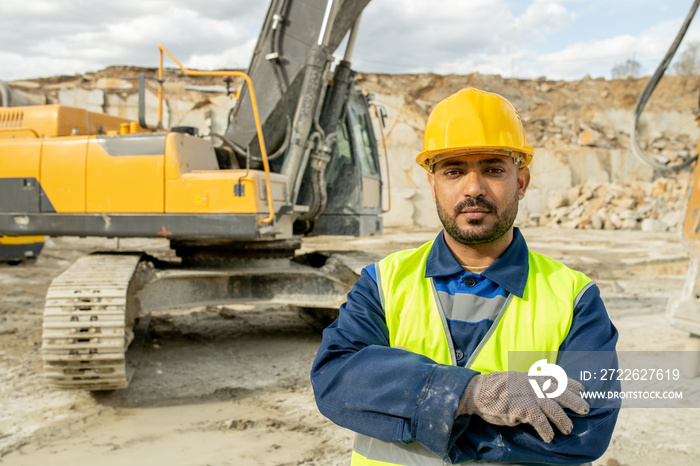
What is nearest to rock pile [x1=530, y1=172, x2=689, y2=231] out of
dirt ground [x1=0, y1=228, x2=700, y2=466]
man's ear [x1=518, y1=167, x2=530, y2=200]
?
dirt ground [x1=0, y1=228, x2=700, y2=466]

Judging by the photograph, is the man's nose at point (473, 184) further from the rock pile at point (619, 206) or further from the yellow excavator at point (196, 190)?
the rock pile at point (619, 206)

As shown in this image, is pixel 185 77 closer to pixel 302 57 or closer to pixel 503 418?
pixel 302 57

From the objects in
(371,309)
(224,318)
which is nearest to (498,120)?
(371,309)

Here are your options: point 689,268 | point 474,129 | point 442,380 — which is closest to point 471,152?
point 474,129

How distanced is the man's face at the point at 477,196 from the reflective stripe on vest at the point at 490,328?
6.0 inches

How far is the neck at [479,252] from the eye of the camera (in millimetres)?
1624

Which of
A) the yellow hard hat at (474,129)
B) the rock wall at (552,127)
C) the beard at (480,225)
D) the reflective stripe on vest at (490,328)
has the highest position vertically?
the rock wall at (552,127)

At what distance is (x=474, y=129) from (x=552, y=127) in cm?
2458

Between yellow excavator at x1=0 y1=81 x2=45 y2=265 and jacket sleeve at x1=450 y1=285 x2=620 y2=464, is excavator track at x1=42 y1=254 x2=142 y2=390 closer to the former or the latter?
jacket sleeve at x1=450 y1=285 x2=620 y2=464

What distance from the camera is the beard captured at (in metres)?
1.57

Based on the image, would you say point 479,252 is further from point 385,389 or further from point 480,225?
point 385,389

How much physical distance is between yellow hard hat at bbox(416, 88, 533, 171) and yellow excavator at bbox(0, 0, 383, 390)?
301 cm

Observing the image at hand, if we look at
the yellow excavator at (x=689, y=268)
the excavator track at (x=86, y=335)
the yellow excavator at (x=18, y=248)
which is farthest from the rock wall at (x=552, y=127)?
the yellow excavator at (x=689, y=268)

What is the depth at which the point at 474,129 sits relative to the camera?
1.59 m
